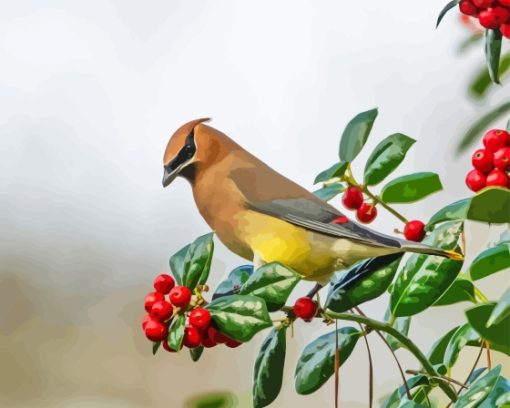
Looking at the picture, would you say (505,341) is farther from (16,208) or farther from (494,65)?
(16,208)

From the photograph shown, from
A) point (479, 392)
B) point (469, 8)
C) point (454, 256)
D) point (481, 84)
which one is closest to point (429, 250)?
point (454, 256)

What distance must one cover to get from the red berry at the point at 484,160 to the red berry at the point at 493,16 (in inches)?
4.3

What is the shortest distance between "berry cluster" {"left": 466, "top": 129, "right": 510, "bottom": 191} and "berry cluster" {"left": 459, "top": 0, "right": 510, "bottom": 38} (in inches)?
3.6

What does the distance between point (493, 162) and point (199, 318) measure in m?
0.29

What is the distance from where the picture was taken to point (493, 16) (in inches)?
24.9

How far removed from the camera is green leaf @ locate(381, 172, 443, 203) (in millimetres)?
742

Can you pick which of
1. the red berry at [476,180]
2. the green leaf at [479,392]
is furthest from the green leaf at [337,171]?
the green leaf at [479,392]

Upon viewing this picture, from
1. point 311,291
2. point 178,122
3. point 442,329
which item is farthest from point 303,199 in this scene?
point 442,329

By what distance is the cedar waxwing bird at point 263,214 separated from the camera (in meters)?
0.67

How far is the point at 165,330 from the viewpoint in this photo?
644 mm

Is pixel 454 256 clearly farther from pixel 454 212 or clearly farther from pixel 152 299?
pixel 152 299

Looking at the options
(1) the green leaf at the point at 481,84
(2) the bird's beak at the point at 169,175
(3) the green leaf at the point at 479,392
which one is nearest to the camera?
(3) the green leaf at the point at 479,392

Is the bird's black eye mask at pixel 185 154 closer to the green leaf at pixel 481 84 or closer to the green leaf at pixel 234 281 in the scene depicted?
the green leaf at pixel 234 281

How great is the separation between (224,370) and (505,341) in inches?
32.8
